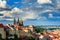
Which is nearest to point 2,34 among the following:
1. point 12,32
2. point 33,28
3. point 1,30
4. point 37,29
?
point 1,30

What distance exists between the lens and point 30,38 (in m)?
11.2

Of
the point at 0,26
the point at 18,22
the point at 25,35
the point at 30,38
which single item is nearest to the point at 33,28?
the point at 18,22

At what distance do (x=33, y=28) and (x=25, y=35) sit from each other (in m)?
4.06

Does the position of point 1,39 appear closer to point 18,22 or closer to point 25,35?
point 25,35

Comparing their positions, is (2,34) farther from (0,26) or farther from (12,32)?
(12,32)

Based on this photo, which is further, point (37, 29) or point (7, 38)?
point (37, 29)

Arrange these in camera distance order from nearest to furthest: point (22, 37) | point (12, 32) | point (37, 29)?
point (12, 32)
point (22, 37)
point (37, 29)

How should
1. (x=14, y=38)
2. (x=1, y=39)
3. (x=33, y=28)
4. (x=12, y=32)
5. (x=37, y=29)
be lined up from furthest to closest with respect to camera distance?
(x=37, y=29)
(x=33, y=28)
(x=12, y=32)
(x=14, y=38)
(x=1, y=39)

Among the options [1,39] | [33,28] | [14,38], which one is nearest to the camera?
[1,39]

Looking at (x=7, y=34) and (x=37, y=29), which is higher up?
(x=7, y=34)

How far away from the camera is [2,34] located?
10.1m

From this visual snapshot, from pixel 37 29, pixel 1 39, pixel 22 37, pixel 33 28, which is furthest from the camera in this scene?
pixel 37 29

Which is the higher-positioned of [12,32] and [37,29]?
[12,32]

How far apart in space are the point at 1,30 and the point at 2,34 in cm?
16
